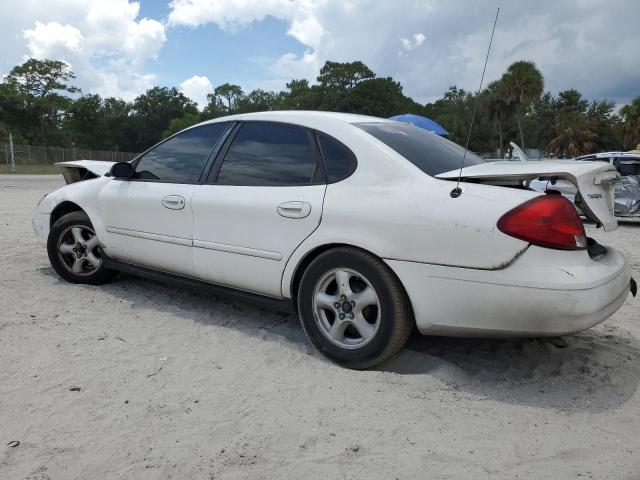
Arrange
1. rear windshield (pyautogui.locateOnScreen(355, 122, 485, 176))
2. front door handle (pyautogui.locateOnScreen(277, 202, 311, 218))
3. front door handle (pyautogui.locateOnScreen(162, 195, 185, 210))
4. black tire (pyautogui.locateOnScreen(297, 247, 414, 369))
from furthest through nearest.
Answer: front door handle (pyautogui.locateOnScreen(162, 195, 185, 210)) < front door handle (pyautogui.locateOnScreen(277, 202, 311, 218)) < rear windshield (pyautogui.locateOnScreen(355, 122, 485, 176)) < black tire (pyautogui.locateOnScreen(297, 247, 414, 369))

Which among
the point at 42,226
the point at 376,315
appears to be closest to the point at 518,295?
the point at 376,315

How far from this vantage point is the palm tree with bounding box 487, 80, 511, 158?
45312mm

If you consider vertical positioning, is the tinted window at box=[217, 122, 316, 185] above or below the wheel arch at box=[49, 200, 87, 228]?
above

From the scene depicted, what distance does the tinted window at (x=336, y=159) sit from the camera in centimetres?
320

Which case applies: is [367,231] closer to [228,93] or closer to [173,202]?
[173,202]

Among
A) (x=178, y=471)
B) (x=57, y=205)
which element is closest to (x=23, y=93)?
(x=57, y=205)

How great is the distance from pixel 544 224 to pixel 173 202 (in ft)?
8.28

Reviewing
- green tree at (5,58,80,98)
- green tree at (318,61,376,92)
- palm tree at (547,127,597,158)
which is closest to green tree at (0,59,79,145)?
green tree at (5,58,80,98)

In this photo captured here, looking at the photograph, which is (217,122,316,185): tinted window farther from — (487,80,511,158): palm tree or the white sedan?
(487,80,511,158): palm tree

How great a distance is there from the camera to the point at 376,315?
3111 mm

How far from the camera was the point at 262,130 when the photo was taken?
3754mm

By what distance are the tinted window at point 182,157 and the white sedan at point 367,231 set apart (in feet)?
0.04

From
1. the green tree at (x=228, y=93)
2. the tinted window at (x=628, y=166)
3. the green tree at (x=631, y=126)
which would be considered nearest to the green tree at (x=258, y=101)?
the green tree at (x=228, y=93)

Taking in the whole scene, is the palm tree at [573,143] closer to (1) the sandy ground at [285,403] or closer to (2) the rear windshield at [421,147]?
(2) the rear windshield at [421,147]
